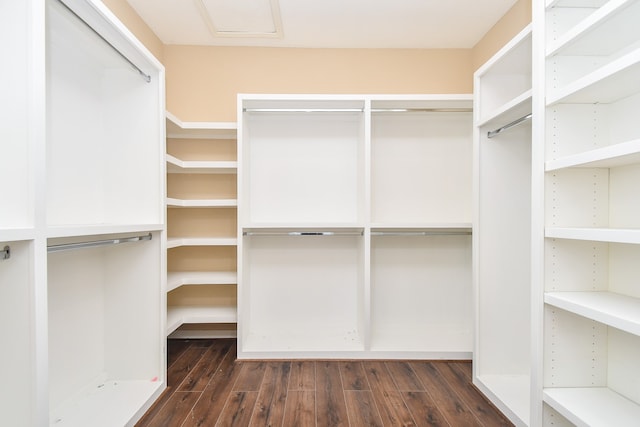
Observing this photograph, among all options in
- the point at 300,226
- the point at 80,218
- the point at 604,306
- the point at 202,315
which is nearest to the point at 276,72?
the point at 300,226

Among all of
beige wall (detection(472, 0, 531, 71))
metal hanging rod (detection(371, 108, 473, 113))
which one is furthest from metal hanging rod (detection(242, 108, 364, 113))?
beige wall (detection(472, 0, 531, 71))

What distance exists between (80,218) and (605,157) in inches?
93.4

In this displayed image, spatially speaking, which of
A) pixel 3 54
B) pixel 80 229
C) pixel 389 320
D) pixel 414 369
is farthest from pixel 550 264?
pixel 3 54

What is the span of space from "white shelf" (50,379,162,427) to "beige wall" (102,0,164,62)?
229cm

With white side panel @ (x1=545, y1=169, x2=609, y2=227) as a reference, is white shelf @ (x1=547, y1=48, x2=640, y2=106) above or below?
above

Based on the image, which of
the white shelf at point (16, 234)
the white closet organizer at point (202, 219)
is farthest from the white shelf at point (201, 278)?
the white shelf at point (16, 234)

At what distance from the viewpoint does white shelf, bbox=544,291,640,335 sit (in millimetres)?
1036

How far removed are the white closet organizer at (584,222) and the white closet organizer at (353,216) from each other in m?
1.30

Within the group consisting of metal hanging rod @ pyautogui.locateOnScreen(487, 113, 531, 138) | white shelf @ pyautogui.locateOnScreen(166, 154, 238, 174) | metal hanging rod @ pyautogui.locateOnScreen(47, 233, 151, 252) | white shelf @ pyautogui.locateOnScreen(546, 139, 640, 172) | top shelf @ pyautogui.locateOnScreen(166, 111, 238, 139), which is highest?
top shelf @ pyautogui.locateOnScreen(166, 111, 238, 139)

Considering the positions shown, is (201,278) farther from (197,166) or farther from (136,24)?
(136,24)

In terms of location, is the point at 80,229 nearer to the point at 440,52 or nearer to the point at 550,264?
the point at 550,264

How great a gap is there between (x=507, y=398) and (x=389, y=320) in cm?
105

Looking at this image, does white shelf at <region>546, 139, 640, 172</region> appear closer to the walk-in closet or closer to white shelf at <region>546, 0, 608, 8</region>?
the walk-in closet

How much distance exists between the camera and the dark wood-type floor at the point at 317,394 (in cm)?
170
